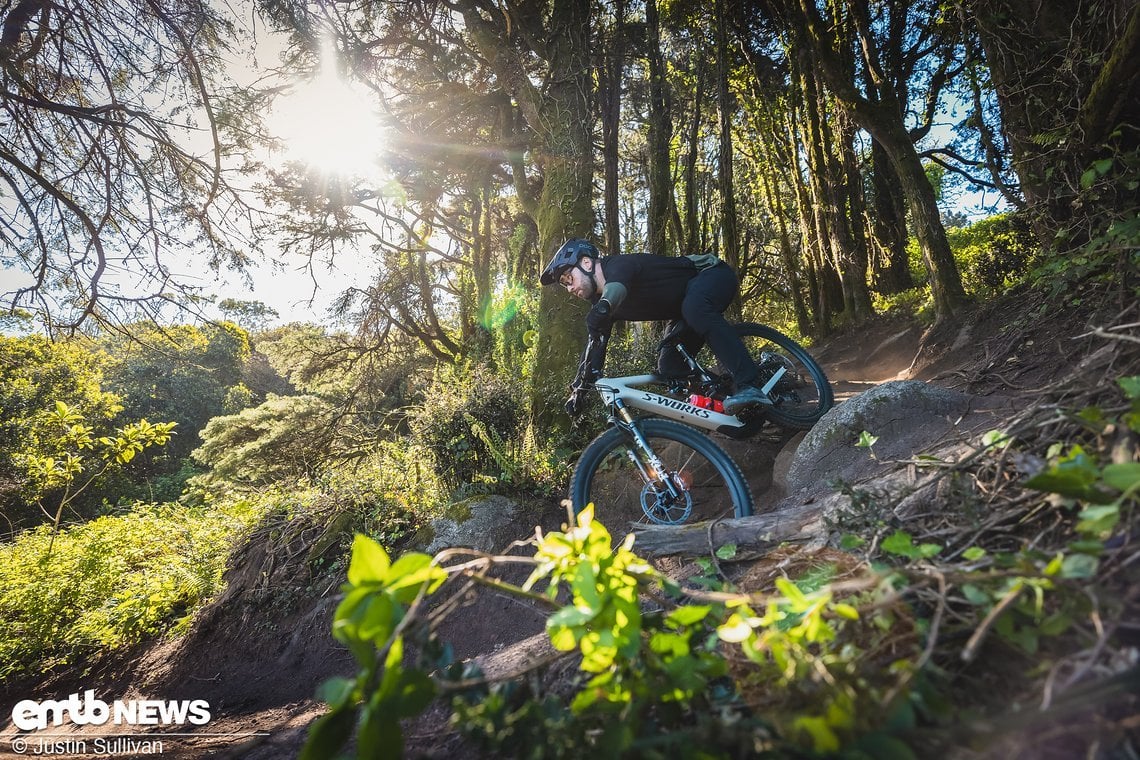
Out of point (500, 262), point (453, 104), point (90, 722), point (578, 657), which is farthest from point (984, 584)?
point (500, 262)

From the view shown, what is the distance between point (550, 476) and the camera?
482cm

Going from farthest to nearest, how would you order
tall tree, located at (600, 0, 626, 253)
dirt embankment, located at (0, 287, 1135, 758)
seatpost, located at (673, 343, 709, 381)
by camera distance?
1. tall tree, located at (600, 0, 626, 253)
2. seatpost, located at (673, 343, 709, 381)
3. dirt embankment, located at (0, 287, 1135, 758)

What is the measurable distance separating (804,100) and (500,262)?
830 centimetres

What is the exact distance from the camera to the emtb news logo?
3.63 metres

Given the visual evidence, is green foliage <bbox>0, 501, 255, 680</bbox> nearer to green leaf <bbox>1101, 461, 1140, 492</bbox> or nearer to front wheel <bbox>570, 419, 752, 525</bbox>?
front wheel <bbox>570, 419, 752, 525</bbox>

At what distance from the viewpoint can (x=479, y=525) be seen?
4602mm

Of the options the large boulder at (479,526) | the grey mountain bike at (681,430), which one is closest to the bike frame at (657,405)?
the grey mountain bike at (681,430)

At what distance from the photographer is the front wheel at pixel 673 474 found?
10.4 feet

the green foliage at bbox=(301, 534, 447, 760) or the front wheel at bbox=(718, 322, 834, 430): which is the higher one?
the front wheel at bbox=(718, 322, 834, 430)

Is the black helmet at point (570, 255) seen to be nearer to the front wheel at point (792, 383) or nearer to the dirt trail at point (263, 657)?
the front wheel at point (792, 383)

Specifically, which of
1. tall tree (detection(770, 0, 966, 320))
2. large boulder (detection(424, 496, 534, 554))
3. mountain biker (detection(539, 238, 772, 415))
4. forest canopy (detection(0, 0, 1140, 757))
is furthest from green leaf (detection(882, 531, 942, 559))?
tall tree (detection(770, 0, 966, 320))

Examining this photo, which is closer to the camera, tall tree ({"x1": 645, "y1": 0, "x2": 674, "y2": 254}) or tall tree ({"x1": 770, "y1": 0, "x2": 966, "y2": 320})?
tall tree ({"x1": 770, "y1": 0, "x2": 966, "y2": 320})

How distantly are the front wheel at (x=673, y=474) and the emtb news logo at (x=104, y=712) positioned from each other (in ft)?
10.9

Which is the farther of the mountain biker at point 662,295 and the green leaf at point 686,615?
the mountain biker at point 662,295
